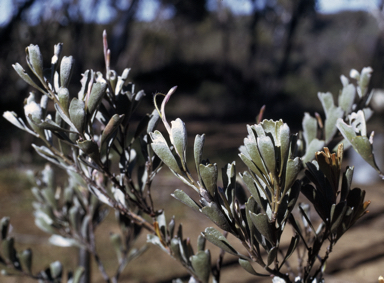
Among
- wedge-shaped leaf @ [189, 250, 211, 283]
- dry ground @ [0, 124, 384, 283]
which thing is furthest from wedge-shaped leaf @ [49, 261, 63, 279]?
dry ground @ [0, 124, 384, 283]

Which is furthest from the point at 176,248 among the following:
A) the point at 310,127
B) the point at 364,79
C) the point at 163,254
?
the point at 163,254

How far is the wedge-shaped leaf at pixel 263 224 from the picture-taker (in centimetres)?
33

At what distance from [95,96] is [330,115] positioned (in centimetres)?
32

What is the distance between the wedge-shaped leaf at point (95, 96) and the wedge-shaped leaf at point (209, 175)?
133 mm

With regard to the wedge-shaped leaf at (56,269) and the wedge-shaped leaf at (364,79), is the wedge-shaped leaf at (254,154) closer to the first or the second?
the wedge-shaped leaf at (364,79)

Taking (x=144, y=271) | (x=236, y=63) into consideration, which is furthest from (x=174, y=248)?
(x=236, y=63)

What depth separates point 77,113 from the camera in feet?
1.20

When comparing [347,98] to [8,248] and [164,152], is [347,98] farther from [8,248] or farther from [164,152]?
[8,248]

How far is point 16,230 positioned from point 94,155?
7.46 feet

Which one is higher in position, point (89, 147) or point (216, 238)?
point (89, 147)

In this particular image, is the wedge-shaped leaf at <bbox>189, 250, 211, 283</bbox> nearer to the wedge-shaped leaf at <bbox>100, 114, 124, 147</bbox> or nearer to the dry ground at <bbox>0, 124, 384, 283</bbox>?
the wedge-shaped leaf at <bbox>100, 114, 124, 147</bbox>

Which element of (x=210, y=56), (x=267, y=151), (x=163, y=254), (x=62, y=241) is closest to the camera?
(x=267, y=151)

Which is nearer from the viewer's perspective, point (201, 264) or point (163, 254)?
point (201, 264)

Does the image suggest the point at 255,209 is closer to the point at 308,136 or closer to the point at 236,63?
the point at 308,136
